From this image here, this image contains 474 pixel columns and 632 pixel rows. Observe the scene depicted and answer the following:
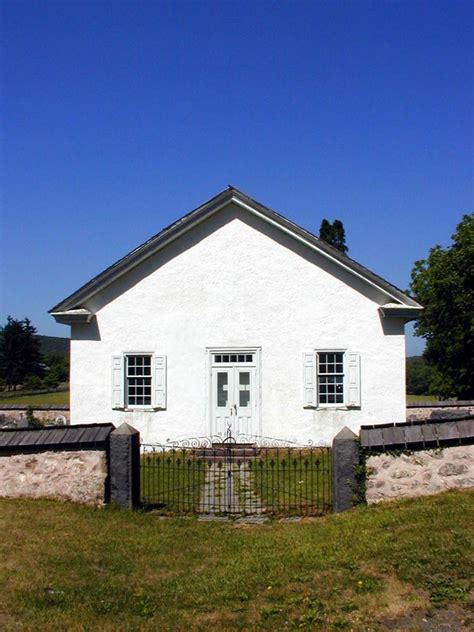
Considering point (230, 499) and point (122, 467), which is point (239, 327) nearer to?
point (230, 499)

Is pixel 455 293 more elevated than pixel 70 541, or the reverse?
pixel 455 293

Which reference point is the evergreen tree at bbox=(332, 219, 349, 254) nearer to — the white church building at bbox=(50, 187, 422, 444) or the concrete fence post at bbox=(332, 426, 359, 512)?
the white church building at bbox=(50, 187, 422, 444)

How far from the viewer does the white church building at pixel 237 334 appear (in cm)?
1775

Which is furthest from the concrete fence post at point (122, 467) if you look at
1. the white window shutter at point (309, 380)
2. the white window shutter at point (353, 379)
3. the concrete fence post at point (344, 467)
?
the white window shutter at point (353, 379)

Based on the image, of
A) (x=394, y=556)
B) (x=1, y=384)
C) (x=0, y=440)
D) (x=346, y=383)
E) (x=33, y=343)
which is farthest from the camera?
(x=33, y=343)

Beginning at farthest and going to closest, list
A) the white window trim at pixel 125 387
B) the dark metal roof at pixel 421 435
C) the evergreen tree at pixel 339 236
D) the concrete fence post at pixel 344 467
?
the evergreen tree at pixel 339 236 < the white window trim at pixel 125 387 < the concrete fence post at pixel 344 467 < the dark metal roof at pixel 421 435

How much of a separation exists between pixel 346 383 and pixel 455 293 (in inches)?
839

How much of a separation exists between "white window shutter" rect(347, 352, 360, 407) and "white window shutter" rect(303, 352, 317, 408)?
887 mm

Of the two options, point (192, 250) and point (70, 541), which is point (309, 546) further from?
point (192, 250)

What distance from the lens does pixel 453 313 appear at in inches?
1467

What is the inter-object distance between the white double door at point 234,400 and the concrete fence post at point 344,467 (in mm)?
8125

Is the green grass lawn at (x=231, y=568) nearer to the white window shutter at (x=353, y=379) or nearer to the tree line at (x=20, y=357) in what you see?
the white window shutter at (x=353, y=379)

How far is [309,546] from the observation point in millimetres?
8164

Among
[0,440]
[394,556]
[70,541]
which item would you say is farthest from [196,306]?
[394,556]
